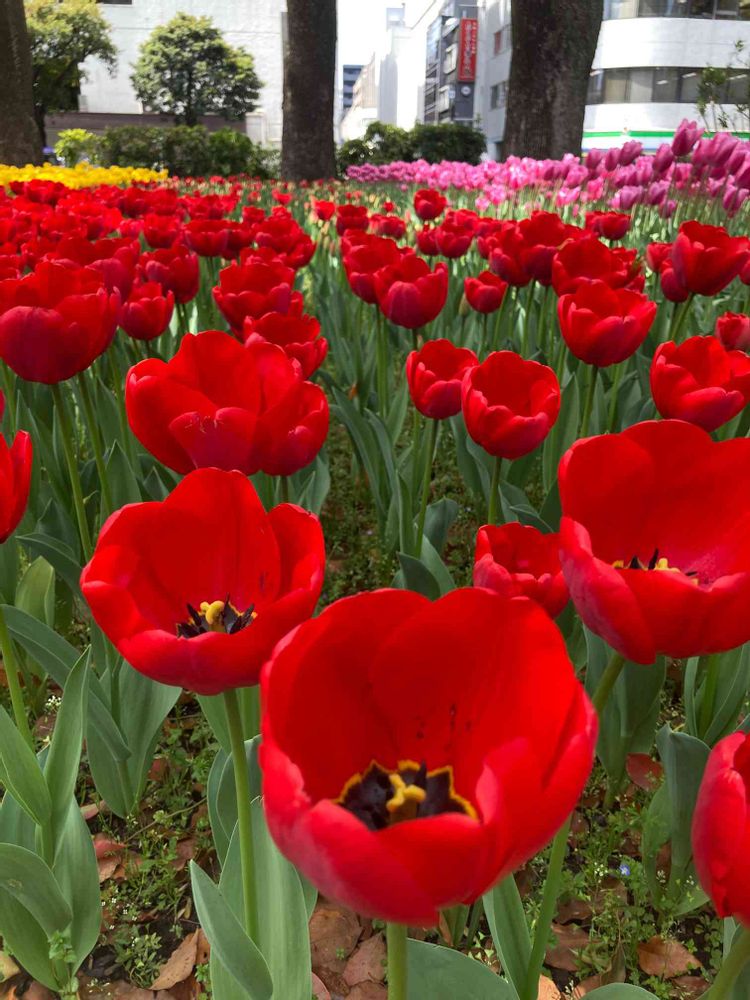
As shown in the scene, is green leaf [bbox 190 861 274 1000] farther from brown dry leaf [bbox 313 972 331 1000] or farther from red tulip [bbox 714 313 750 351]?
red tulip [bbox 714 313 750 351]

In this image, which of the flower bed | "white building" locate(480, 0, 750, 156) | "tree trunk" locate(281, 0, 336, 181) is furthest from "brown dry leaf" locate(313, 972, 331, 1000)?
"white building" locate(480, 0, 750, 156)

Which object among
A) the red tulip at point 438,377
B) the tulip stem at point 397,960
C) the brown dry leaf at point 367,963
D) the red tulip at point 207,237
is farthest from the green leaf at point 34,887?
the red tulip at point 207,237

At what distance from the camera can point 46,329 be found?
1.50 metres

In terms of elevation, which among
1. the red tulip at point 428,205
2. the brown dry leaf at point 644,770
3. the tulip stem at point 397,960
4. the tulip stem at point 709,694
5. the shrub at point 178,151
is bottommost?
the brown dry leaf at point 644,770

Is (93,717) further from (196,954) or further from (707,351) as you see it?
(707,351)

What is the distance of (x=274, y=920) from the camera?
3.25 feet

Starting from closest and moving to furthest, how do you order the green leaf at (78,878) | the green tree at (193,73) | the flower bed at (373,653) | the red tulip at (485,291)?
1. the flower bed at (373,653)
2. the green leaf at (78,878)
3. the red tulip at (485,291)
4. the green tree at (193,73)

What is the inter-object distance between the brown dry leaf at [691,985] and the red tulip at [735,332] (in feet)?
5.16

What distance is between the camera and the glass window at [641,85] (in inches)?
1481

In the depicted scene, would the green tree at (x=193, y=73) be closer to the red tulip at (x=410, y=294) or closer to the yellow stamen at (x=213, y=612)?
the red tulip at (x=410, y=294)

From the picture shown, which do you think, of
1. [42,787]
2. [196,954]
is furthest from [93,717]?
[196,954]

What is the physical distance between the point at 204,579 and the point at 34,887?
1.96ft

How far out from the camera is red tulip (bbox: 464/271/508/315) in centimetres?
259

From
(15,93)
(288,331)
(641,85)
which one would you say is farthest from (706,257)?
(641,85)
